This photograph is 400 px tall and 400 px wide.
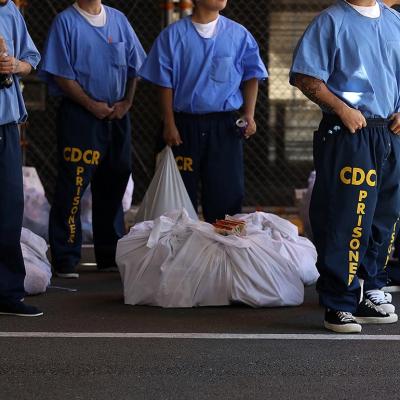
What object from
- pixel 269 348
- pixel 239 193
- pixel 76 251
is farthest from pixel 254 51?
pixel 269 348

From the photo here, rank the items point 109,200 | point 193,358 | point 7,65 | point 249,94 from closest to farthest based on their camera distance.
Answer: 1. point 193,358
2. point 7,65
3. point 249,94
4. point 109,200

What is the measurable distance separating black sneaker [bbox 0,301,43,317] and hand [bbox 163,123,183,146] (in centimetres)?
175

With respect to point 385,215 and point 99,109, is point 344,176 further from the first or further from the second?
point 99,109

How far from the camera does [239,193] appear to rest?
7.42 meters

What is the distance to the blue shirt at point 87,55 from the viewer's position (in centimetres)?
766

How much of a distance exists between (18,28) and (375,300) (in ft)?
7.69

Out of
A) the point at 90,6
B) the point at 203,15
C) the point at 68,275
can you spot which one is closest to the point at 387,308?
the point at 203,15

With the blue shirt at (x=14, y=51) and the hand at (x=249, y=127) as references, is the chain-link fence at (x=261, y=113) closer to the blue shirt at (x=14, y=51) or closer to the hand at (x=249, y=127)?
the hand at (x=249, y=127)

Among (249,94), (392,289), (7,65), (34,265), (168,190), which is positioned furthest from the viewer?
(249,94)

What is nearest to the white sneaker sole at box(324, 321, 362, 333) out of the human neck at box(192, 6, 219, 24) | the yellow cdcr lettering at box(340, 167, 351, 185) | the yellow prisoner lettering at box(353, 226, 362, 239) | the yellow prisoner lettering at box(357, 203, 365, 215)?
the yellow prisoner lettering at box(353, 226, 362, 239)

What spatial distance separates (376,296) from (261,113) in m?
5.26

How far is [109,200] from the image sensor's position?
8078 millimetres

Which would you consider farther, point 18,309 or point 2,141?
point 18,309

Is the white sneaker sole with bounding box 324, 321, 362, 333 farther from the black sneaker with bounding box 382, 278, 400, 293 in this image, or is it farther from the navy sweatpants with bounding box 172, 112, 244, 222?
the navy sweatpants with bounding box 172, 112, 244, 222
